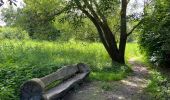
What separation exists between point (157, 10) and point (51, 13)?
4.95 m

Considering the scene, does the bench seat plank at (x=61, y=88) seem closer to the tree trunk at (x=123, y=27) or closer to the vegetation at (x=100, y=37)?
the vegetation at (x=100, y=37)

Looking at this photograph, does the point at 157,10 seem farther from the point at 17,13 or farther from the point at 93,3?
the point at 17,13

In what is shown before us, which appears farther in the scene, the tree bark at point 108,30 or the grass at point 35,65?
the tree bark at point 108,30

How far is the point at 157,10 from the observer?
1611cm

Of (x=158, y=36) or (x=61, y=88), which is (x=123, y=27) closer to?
(x=158, y=36)

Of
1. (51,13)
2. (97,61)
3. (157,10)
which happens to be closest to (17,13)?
(51,13)

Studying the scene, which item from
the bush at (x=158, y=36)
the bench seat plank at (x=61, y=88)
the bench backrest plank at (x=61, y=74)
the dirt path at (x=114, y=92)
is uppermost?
the bush at (x=158, y=36)

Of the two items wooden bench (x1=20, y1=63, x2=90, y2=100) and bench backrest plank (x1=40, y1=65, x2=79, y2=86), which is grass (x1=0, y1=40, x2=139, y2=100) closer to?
wooden bench (x1=20, y1=63, x2=90, y2=100)

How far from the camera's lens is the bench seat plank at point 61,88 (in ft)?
25.9

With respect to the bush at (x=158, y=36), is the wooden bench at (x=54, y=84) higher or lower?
lower

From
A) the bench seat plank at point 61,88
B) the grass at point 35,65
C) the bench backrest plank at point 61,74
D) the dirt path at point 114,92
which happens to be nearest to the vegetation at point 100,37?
the grass at point 35,65

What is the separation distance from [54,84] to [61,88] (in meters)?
0.61

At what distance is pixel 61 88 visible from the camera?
8.95 meters

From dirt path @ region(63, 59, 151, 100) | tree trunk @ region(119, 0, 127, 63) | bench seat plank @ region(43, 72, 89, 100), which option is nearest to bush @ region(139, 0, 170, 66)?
tree trunk @ region(119, 0, 127, 63)
